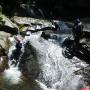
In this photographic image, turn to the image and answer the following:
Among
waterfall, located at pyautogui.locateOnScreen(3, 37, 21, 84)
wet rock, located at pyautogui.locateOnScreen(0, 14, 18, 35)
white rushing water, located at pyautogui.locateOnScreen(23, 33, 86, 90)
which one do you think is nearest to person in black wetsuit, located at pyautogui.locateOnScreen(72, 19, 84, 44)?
white rushing water, located at pyautogui.locateOnScreen(23, 33, 86, 90)

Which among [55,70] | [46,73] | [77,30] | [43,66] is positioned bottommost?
[46,73]

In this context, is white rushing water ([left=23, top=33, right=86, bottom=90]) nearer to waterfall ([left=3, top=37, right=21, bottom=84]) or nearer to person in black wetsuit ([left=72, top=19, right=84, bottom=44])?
waterfall ([left=3, top=37, right=21, bottom=84])

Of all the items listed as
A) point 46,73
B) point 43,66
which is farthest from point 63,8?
point 46,73

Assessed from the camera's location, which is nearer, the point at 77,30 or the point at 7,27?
the point at 77,30

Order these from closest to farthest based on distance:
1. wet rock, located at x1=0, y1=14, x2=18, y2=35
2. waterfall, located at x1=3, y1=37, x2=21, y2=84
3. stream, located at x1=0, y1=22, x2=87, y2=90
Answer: stream, located at x1=0, y1=22, x2=87, y2=90, waterfall, located at x1=3, y1=37, x2=21, y2=84, wet rock, located at x1=0, y1=14, x2=18, y2=35

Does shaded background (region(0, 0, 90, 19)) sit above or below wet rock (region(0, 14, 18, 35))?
above

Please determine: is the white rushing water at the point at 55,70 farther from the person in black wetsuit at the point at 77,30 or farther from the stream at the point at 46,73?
the person in black wetsuit at the point at 77,30

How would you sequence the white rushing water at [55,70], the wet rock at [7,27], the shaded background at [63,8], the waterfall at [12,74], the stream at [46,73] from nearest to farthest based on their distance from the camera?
the stream at [46,73], the white rushing water at [55,70], the waterfall at [12,74], the wet rock at [7,27], the shaded background at [63,8]

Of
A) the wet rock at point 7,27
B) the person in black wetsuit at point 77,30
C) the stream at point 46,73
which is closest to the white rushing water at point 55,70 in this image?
the stream at point 46,73

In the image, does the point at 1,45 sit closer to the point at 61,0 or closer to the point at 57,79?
the point at 57,79

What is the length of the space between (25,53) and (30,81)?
374 cm

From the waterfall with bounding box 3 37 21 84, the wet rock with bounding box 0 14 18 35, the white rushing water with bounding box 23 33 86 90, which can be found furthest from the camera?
the wet rock with bounding box 0 14 18 35

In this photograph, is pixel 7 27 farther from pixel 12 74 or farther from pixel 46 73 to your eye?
pixel 46 73

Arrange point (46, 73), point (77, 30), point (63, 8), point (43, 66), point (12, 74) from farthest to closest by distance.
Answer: point (63, 8)
point (77, 30)
point (43, 66)
point (12, 74)
point (46, 73)
